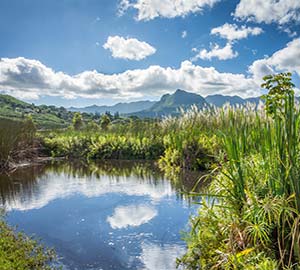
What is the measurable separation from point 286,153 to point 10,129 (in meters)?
12.4

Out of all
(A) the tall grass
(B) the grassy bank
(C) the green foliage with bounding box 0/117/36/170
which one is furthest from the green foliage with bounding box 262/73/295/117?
(C) the green foliage with bounding box 0/117/36/170

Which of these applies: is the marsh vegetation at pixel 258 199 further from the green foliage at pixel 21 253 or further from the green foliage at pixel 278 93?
the green foliage at pixel 21 253

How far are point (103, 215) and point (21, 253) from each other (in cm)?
245

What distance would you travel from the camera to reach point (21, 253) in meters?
4.91

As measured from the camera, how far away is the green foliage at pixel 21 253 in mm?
4516

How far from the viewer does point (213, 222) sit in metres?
4.41

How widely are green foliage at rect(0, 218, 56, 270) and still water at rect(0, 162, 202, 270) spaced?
0.82 feet

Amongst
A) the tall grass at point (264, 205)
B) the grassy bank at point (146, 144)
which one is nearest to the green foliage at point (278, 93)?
the tall grass at point (264, 205)

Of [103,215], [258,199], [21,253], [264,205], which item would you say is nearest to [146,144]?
[103,215]

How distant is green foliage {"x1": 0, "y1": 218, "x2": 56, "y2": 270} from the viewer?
4.52 meters

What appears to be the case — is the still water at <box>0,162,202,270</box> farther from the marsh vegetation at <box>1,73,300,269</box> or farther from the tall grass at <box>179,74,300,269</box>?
the tall grass at <box>179,74,300,269</box>

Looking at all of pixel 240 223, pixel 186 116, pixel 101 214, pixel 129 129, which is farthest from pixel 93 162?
pixel 240 223

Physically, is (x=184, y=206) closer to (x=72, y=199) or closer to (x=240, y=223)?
(x=72, y=199)

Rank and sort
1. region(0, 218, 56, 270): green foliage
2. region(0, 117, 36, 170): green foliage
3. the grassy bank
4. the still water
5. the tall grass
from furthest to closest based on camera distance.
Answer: region(0, 117, 36, 170): green foliage
the grassy bank
the still water
region(0, 218, 56, 270): green foliage
the tall grass
